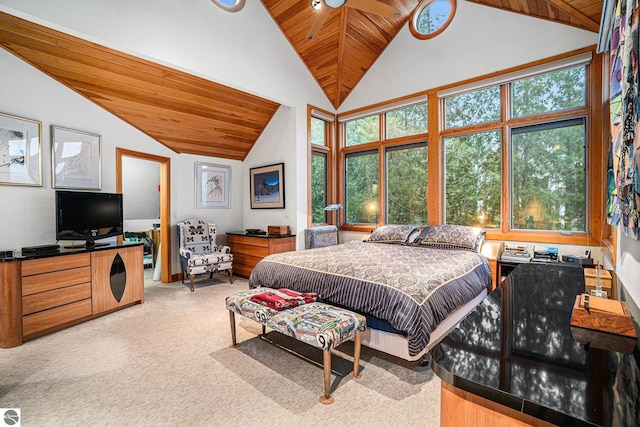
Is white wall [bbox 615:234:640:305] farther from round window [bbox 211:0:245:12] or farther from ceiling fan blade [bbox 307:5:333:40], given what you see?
round window [bbox 211:0:245:12]

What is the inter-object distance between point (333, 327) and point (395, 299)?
1.66 feet

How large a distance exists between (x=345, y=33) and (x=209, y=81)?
2.14 m

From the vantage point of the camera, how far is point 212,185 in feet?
18.5

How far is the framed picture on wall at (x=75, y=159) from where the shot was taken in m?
3.59

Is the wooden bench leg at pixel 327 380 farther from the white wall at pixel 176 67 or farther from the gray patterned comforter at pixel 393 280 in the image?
the white wall at pixel 176 67

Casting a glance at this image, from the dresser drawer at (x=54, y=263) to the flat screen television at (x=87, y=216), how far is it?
0.97ft

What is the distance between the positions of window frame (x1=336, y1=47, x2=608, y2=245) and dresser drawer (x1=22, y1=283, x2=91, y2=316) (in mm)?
3993

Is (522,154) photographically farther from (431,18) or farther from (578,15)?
(431,18)

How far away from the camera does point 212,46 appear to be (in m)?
3.89

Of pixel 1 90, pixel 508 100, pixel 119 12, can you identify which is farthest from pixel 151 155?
pixel 508 100

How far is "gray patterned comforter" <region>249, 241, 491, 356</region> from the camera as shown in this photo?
216 centimetres

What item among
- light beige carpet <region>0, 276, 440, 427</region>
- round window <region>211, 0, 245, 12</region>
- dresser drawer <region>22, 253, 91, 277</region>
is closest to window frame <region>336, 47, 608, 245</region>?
round window <region>211, 0, 245, 12</region>

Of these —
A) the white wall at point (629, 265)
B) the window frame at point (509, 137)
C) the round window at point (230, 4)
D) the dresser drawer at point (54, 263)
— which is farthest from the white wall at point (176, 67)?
the white wall at point (629, 265)

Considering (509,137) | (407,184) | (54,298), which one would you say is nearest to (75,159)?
(54,298)
